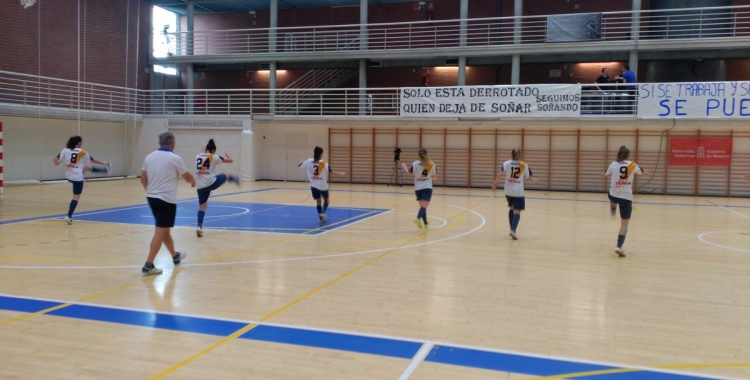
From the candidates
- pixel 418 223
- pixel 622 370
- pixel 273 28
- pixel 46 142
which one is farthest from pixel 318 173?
pixel 273 28

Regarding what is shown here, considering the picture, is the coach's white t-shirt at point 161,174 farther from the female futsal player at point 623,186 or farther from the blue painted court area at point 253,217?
the female futsal player at point 623,186

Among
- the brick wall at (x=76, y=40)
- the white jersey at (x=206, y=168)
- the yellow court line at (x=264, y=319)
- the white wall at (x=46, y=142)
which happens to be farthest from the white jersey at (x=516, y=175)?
the brick wall at (x=76, y=40)

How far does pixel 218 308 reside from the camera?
5.39 metres

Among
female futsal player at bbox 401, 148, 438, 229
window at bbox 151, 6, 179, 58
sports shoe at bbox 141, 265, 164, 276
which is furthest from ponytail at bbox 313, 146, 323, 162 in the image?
window at bbox 151, 6, 179, 58

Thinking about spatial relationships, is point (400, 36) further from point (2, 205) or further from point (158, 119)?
point (2, 205)

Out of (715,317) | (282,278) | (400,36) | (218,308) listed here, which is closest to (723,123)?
(400,36)

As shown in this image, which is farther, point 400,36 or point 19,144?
point 400,36

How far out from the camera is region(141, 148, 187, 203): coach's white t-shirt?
669 centimetres

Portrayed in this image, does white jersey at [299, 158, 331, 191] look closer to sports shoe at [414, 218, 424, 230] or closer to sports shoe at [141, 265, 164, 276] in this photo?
sports shoe at [414, 218, 424, 230]

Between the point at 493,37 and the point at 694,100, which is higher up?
the point at 493,37

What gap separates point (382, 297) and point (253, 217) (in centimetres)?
712

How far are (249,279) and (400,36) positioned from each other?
22335mm

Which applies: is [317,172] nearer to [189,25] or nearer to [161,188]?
[161,188]

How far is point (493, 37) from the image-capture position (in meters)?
25.5
